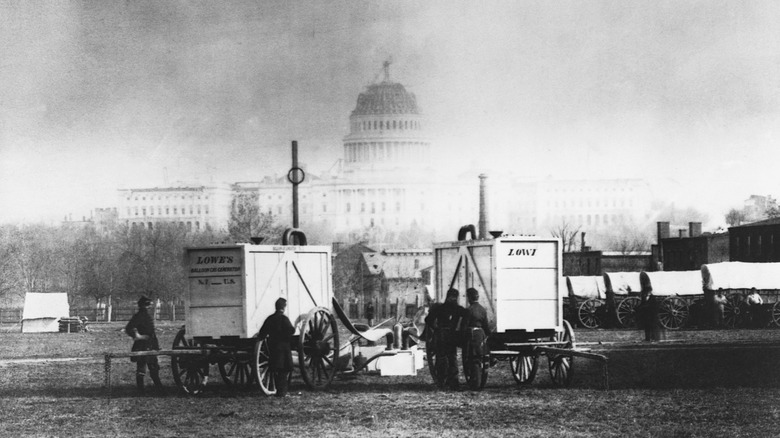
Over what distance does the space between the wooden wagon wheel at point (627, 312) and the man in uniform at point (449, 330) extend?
94.6 ft

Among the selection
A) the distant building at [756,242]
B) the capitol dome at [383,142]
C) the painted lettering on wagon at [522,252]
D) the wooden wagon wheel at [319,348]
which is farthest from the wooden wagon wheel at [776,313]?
the capitol dome at [383,142]

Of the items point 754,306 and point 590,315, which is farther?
point 590,315

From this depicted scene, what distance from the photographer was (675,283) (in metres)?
44.1

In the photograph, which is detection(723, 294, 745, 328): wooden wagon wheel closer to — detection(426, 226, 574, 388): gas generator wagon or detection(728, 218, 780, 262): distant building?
detection(728, 218, 780, 262): distant building

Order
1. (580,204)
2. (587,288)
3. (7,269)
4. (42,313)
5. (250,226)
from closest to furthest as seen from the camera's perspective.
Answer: (587,288)
(42,313)
(250,226)
(7,269)
(580,204)

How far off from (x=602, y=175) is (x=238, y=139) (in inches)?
3779

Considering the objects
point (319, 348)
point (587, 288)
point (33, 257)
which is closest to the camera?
point (319, 348)

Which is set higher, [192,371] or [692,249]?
[692,249]

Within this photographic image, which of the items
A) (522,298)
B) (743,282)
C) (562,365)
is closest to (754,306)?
(743,282)

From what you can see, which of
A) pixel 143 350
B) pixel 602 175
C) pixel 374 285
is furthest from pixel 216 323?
pixel 602 175

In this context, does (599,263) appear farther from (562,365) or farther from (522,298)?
(522,298)

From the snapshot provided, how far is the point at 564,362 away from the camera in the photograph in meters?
17.9

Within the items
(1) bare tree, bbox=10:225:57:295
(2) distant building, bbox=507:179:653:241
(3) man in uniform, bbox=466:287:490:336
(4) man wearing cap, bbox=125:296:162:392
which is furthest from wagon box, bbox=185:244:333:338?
(2) distant building, bbox=507:179:653:241

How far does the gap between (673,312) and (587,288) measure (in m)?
4.65
